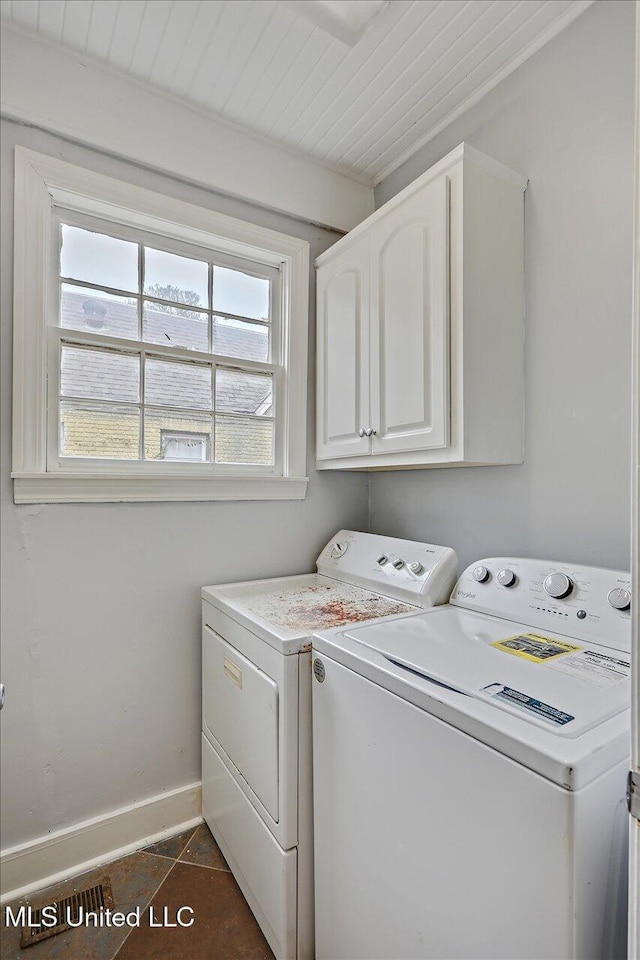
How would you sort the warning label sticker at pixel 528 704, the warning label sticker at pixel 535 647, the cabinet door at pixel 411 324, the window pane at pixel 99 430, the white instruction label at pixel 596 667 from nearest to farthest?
the warning label sticker at pixel 528 704 < the white instruction label at pixel 596 667 < the warning label sticker at pixel 535 647 < the cabinet door at pixel 411 324 < the window pane at pixel 99 430

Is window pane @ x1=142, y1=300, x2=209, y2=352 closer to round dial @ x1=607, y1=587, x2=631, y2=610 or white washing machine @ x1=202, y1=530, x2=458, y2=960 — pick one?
white washing machine @ x1=202, y1=530, x2=458, y2=960

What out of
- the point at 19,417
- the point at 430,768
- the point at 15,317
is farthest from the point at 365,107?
the point at 430,768

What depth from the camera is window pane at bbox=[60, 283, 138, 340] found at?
1.70m

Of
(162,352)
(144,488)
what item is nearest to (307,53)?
(162,352)

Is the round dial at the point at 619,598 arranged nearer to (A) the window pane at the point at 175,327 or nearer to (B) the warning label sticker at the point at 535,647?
(B) the warning label sticker at the point at 535,647

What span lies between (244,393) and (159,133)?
0.98 metres

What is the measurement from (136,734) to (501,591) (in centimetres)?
137

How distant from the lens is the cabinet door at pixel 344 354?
6.05 ft

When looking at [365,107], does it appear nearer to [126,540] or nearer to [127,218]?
[127,218]

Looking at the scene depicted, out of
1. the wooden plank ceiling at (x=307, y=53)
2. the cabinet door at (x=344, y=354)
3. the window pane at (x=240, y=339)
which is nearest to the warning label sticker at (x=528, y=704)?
the cabinet door at (x=344, y=354)

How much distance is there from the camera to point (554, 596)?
1266 mm

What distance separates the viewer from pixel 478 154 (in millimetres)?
1440

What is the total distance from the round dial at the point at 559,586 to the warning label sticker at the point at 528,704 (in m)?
0.45

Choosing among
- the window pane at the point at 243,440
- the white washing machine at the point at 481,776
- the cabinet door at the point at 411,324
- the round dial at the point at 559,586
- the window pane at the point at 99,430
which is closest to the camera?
the white washing machine at the point at 481,776
